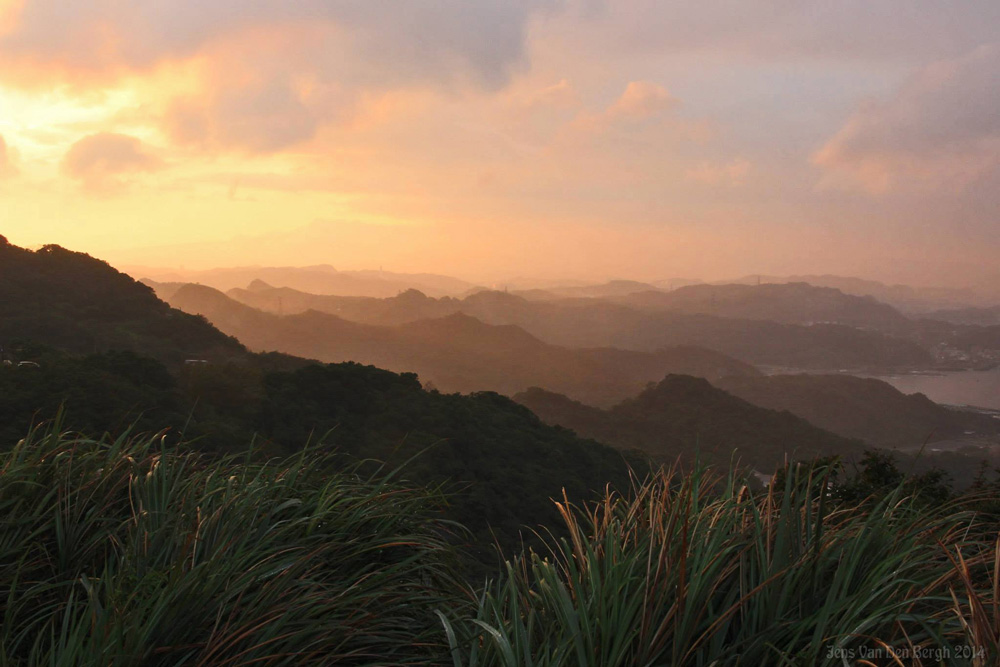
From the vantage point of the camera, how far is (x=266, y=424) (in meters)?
29.3

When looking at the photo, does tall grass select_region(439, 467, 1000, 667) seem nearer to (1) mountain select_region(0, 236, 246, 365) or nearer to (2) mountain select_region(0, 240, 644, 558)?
(2) mountain select_region(0, 240, 644, 558)

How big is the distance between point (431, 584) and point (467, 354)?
132004mm

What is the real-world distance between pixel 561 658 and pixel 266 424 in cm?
2945

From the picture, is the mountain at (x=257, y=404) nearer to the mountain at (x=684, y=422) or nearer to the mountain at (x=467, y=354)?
the mountain at (x=684, y=422)

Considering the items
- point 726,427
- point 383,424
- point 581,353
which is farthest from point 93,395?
point 581,353

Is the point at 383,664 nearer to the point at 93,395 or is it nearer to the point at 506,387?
the point at 93,395

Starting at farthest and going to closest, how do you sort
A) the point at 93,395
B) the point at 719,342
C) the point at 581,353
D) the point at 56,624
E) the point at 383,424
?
1. the point at 719,342
2. the point at 581,353
3. the point at 383,424
4. the point at 93,395
5. the point at 56,624

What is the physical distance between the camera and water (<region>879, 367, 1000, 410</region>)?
15188cm

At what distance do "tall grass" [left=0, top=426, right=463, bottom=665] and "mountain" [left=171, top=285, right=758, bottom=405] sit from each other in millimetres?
108903

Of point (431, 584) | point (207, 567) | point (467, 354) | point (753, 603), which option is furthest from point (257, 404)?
point (467, 354)

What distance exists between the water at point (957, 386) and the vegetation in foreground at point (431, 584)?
6669 inches

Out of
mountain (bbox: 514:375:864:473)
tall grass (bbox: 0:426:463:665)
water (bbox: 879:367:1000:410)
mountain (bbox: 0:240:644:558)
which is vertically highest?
tall grass (bbox: 0:426:463:665)

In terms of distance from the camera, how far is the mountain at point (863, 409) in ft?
375

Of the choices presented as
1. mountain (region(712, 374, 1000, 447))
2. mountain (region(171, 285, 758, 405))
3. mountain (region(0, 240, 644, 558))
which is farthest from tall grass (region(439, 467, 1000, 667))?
mountain (region(712, 374, 1000, 447))
